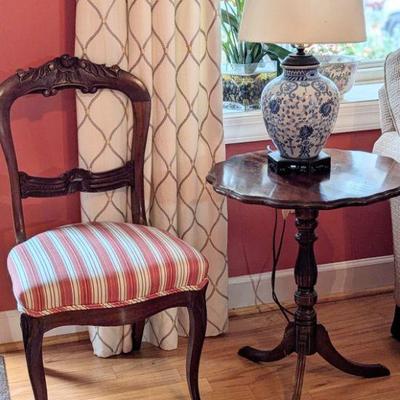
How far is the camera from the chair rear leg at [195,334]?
2064 mm

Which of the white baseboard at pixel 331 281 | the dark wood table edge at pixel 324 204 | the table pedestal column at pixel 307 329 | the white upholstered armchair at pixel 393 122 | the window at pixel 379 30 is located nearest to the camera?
the dark wood table edge at pixel 324 204

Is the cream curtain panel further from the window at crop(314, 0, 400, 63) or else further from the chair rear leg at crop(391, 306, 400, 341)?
the window at crop(314, 0, 400, 63)

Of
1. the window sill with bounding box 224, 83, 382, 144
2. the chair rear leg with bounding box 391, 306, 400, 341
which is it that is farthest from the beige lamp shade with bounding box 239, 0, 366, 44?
the chair rear leg with bounding box 391, 306, 400, 341

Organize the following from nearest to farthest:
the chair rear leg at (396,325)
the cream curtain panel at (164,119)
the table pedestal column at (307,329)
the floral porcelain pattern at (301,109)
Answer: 1. the floral porcelain pattern at (301,109)
2. the table pedestal column at (307,329)
3. the cream curtain panel at (164,119)
4. the chair rear leg at (396,325)

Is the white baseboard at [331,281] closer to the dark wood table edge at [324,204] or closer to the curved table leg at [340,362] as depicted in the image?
the curved table leg at [340,362]

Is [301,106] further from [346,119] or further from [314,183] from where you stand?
[346,119]

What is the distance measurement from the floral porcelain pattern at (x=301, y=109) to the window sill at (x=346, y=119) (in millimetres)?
487

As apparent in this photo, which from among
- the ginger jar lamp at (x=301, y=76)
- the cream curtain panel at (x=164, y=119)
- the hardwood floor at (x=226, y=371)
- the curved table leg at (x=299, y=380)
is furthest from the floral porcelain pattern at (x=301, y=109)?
the hardwood floor at (x=226, y=371)

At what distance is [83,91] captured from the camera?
2.25 metres

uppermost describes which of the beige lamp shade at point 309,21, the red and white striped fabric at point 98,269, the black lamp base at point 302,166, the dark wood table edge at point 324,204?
the beige lamp shade at point 309,21

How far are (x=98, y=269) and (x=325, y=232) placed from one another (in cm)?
110

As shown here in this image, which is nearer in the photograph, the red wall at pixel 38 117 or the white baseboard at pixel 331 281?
the red wall at pixel 38 117

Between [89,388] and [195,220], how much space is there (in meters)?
0.62

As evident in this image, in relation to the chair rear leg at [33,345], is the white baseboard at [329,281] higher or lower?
lower
